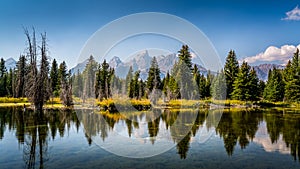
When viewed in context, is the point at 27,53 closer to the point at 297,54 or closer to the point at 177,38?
the point at 177,38

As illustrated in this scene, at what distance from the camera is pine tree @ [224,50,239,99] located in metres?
48.3

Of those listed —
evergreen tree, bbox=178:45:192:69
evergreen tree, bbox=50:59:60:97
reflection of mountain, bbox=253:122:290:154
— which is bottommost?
reflection of mountain, bbox=253:122:290:154

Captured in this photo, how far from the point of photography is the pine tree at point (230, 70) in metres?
48.3

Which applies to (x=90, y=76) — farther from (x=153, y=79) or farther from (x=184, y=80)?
(x=184, y=80)

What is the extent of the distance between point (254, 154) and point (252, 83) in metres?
36.2

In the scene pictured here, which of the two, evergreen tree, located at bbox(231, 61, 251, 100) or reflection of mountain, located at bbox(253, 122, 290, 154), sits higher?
evergreen tree, located at bbox(231, 61, 251, 100)

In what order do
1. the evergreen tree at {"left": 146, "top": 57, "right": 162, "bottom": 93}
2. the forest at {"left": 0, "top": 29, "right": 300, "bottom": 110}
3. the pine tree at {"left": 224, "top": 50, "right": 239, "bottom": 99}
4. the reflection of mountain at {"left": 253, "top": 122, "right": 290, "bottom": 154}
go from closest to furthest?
the reflection of mountain at {"left": 253, "top": 122, "right": 290, "bottom": 154} < the forest at {"left": 0, "top": 29, "right": 300, "bottom": 110} < the pine tree at {"left": 224, "top": 50, "right": 239, "bottom": 99} < the evergreen tree at {"left": 146, "top": 57, "right": 162, "bottom": 93}

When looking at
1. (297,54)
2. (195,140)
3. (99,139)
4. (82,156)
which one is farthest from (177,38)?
(297,54)

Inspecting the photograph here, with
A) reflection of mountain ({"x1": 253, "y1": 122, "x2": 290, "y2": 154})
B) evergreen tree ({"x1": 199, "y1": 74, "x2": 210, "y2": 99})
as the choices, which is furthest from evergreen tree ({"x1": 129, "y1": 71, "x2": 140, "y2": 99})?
reflection of mountain ({"x1": 253, "y1": 122, "x2": 290, "y2": 154})

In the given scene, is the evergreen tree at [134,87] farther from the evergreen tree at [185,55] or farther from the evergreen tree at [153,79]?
the evergreen tree at [185,55]

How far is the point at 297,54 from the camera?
153 feet

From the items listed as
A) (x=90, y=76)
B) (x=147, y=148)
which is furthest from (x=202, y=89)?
(x=147, y=148)

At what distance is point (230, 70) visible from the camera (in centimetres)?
4962

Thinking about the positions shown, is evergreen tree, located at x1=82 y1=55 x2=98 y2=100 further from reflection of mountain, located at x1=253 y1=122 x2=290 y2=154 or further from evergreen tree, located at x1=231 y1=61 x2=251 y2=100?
reflection of mountain, located at x1=253 y1=122 x2=290 y2=154
